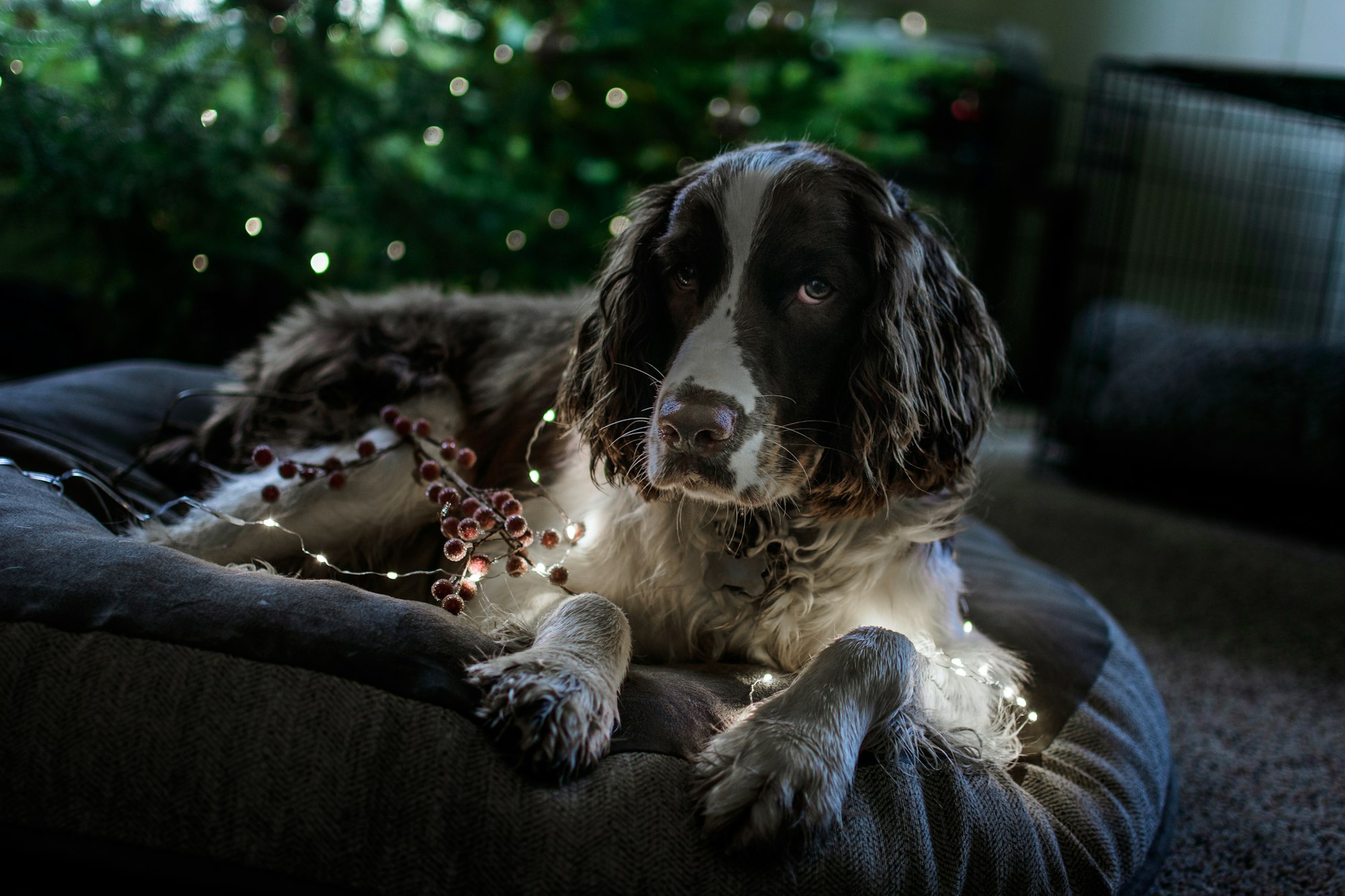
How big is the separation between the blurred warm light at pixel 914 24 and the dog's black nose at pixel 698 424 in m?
7.11

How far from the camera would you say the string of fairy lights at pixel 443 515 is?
1.73 metres

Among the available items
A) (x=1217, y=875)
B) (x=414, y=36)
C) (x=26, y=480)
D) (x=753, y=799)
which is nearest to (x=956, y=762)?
(x=753, y=799)

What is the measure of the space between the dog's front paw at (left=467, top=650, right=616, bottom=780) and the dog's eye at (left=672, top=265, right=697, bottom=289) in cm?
77

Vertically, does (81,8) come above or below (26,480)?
above

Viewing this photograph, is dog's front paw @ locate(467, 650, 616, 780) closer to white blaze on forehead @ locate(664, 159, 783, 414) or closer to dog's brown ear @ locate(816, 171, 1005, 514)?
white blaze on forehead @ locate(664, 159, 783, 414)

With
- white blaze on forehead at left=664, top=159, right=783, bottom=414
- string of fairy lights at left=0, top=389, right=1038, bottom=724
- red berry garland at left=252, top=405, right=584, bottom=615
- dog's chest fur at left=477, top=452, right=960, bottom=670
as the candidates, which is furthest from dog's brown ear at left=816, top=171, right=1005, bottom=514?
red berry garland at left=252, top=405, right=584, bottom=615

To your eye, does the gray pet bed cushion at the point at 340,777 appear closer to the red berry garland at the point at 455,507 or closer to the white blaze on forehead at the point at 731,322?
the red berry garland at the point at 455,507

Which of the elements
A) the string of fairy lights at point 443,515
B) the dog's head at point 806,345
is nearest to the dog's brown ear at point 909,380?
the dog's head at point 806,345

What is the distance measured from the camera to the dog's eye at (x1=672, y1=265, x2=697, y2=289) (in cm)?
175

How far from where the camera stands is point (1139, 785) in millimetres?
1691

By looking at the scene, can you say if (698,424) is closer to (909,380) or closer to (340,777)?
(909,380)

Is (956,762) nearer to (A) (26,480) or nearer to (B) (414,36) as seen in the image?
(A) (26,480)

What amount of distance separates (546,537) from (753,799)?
2.61 ft

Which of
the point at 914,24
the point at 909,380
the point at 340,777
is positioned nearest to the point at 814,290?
the point at 909,380
